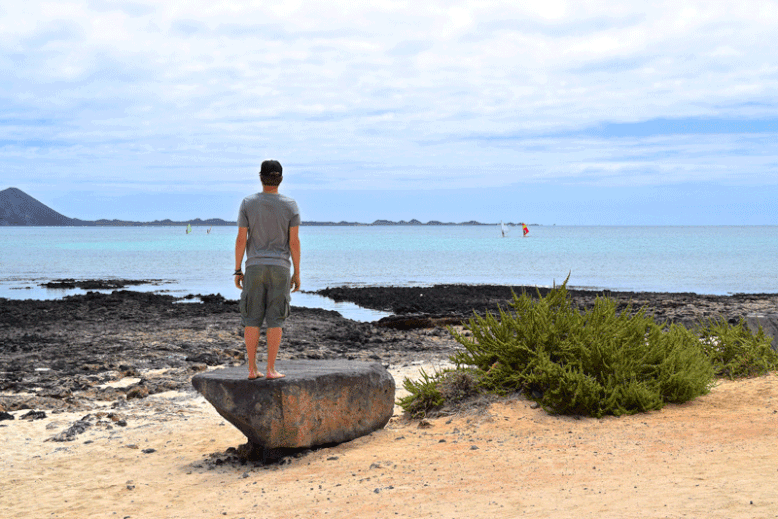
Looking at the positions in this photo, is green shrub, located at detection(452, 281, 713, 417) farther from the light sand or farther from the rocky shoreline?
the rocky shoreline

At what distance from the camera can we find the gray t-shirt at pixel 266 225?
6.50m

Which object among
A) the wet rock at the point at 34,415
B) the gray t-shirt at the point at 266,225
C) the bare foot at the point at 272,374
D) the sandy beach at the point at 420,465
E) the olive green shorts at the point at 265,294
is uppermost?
the gray t-shirt at the point at 266,225

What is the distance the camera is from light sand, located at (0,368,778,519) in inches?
198

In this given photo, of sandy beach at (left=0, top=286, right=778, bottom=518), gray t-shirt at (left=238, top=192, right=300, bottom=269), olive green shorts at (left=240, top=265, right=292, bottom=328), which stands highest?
gray t-shirt at (left=238, top=192, right=300, bottom=269)

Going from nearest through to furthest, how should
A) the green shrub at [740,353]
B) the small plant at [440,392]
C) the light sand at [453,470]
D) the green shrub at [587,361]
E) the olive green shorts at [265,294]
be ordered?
the light sand at [453,470] → the olive green shorts at [265,294] → the green shrub at [587,361] → the small plant at [440,392] → the green shrub at [740,353]

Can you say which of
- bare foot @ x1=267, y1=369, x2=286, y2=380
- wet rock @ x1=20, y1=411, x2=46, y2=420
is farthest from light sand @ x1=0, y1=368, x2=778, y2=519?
bare foot @ x1=267, y1=369, x2=286, y2=380

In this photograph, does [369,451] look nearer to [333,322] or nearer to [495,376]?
[495,376]

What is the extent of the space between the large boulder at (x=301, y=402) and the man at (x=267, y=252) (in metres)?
0.44

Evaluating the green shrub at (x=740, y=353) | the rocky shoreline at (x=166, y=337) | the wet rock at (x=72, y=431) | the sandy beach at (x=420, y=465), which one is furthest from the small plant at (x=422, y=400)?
the rocky shoreline at (x=166, y=337)

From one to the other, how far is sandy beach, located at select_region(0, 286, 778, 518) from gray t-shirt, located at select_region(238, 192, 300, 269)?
2.09 metres

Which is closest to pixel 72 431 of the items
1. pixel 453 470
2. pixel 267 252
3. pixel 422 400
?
pixel 267 252

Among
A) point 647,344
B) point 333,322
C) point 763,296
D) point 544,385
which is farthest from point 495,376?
point 763,296

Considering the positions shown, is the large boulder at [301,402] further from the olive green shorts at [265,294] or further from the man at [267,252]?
the olive green shorts at [265,294]

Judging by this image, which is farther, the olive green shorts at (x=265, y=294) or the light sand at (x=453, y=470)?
the olive green shorts at (x=265, y=294)
